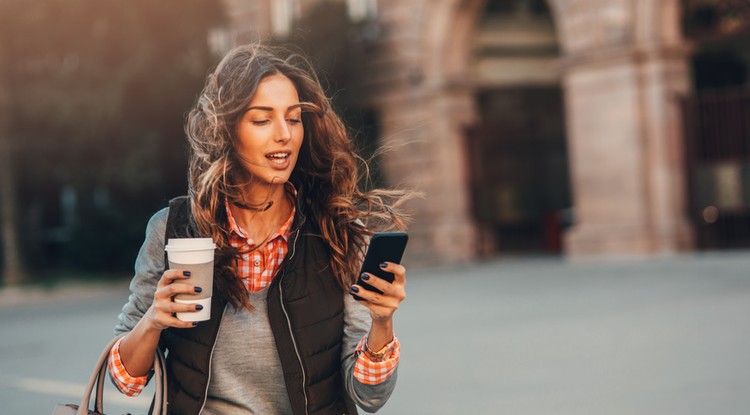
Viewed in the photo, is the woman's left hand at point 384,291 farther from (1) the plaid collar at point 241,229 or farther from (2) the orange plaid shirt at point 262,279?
(1) the plaid collar at point 241,229

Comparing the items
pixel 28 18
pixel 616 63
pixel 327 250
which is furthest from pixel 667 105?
pixel 327 250

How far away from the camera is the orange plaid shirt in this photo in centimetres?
274

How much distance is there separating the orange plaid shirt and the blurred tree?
18100mm

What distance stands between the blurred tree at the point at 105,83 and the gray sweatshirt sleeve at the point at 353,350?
718 inches

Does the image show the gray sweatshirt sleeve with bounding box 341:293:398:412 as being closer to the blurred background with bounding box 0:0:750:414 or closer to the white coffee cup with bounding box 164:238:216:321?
the white coffee cup with bounding box 164:238:216:321

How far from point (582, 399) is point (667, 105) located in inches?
479

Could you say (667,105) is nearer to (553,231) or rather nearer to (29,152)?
(553,231)

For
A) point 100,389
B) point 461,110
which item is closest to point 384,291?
point 100,389

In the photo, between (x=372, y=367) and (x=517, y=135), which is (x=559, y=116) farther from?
(x=372, y=367)

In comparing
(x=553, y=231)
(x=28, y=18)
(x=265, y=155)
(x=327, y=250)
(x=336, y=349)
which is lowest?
(x=553, y=231)

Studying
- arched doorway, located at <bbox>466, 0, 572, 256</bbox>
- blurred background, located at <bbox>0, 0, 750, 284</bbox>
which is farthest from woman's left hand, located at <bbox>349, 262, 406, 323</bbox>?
arched doorway, located at <bbox>466, 0, 572, 256</bbox>

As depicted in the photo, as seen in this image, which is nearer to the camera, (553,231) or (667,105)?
(667,105)

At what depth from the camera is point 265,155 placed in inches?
111

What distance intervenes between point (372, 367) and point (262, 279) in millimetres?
376
